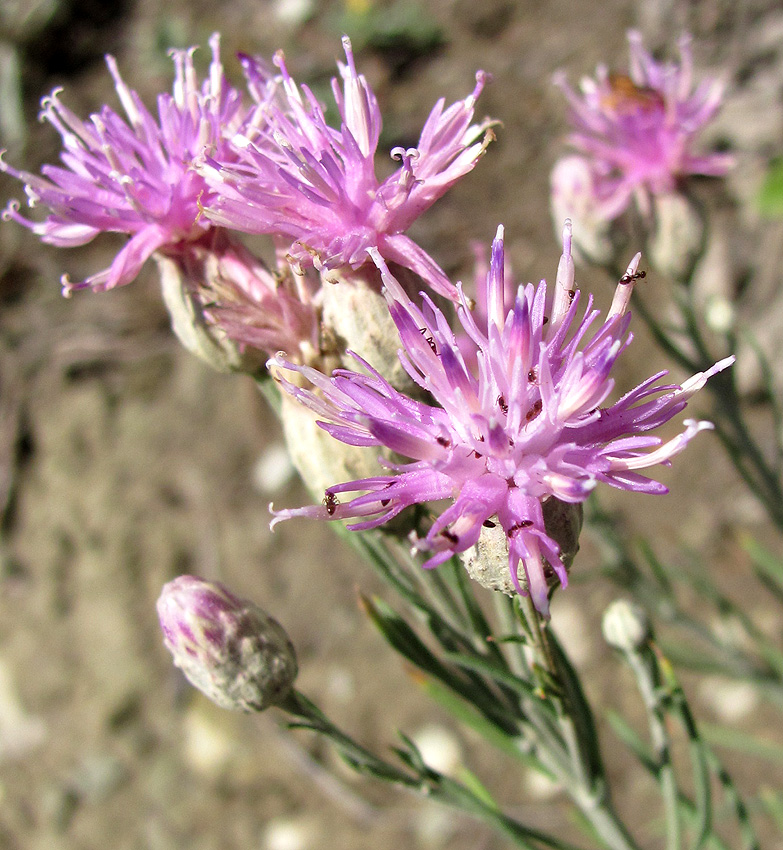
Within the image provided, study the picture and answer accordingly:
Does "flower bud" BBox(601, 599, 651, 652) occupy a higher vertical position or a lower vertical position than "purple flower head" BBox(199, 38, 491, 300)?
lower

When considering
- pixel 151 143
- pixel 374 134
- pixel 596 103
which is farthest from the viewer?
pixel 596 103

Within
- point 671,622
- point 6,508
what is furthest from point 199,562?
point 671,622

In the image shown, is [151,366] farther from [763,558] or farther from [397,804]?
[763,558]

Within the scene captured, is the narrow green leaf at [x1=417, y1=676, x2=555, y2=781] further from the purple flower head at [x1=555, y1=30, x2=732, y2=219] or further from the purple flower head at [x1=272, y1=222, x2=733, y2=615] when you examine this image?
the purple flower head at [x1=555, y1=30, x2=732, y2=219]

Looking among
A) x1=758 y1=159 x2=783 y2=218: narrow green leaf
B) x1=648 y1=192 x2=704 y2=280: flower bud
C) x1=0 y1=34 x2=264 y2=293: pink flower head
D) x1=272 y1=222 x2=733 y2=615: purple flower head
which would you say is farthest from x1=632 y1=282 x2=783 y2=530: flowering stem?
x1=758 y1=159 x2=783 y2=218: narrow green leaf

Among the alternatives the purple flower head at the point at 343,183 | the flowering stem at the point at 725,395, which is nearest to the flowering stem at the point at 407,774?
the purple flower head at the point at 343,183

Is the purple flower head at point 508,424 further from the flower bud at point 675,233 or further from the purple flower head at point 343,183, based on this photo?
the flower bud at point 675,233

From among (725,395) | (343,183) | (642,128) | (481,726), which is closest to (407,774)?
(481,726)
